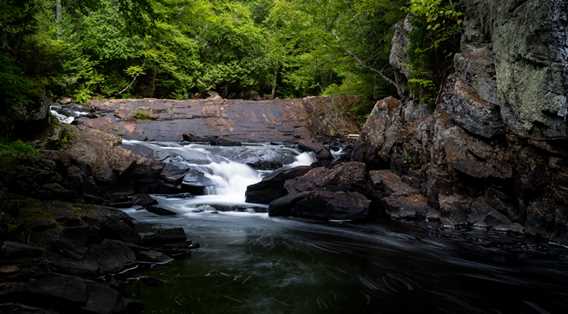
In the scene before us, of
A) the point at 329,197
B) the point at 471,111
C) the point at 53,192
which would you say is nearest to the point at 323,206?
the point at 329,197

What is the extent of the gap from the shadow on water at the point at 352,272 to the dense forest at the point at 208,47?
4.00 meters

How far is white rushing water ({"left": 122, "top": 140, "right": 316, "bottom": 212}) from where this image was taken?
12.3m

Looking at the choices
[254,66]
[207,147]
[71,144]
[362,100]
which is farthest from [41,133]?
[254,66]

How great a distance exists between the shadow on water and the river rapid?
2cm

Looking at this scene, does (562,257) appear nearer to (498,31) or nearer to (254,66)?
(498,31)

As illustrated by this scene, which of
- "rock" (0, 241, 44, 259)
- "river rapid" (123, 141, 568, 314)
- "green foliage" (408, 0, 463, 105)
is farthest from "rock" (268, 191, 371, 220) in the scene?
"rock" (0, 241, 44, 259)

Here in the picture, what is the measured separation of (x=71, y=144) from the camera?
11766 millimetres

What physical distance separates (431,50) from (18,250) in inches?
465

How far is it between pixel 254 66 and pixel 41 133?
17.9 metres

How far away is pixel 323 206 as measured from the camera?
10.9 metres

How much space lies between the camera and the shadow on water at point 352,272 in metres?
5.32

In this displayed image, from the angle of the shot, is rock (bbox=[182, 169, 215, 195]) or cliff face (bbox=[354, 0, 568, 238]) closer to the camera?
cliff face (bbox=[354, 0, 568, 238])

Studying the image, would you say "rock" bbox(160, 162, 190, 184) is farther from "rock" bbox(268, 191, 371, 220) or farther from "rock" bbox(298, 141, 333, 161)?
"rock" bbox(298, 141, 333, 161)

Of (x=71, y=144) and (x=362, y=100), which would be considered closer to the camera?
(x=71, y=144)
